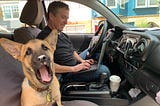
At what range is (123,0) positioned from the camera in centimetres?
348

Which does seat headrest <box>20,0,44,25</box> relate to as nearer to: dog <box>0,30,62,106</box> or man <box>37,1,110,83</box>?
man <box>37,1,110,83</box>

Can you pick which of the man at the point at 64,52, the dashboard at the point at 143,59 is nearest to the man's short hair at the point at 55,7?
the man at the point at 64,52

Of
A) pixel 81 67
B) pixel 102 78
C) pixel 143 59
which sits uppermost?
pixel 143 59

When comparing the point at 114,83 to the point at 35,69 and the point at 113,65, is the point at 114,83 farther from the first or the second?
the point at 35,69

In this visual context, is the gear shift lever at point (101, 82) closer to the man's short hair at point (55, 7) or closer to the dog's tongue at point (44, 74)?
the man's short hair at point (55, 7)

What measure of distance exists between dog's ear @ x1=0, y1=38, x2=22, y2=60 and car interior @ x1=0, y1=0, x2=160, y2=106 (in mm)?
97

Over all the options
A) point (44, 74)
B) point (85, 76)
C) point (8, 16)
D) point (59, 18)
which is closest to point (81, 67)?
point (85, 76)

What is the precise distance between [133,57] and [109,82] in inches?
18.6

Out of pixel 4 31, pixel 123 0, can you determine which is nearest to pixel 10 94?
pixel 4 31

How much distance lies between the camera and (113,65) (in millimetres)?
2484

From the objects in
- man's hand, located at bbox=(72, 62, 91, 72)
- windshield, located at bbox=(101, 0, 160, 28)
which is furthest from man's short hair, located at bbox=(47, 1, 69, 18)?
windshield, located at bbox=(101, 0, 160, 28)

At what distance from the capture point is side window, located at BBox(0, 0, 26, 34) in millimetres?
3025

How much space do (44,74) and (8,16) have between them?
83.0 inches

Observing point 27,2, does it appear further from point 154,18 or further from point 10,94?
point 154,18
